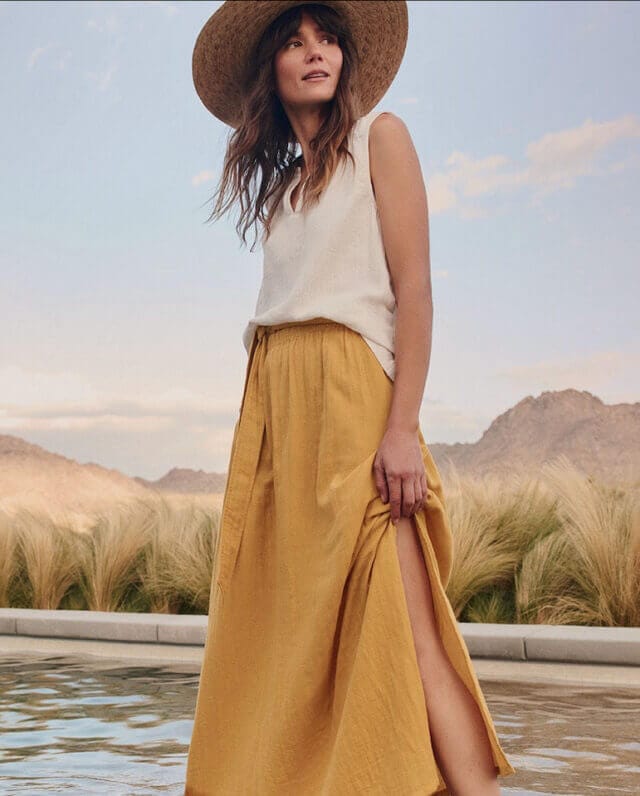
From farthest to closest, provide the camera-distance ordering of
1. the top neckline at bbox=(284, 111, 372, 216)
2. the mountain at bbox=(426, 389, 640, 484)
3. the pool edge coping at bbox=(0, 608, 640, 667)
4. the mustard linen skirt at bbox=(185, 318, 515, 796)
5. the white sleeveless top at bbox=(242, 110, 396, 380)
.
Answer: the mountain at bbox=(426, 389, 640, 484)
the pool edge coping at bbox=(0, 608, 640, 667)
the top neckline at bbox=(284, 111, 372, 216)
the white sleeveless top at bbox=(242, 110, 396, 380)
the mustard linen skirt at bbox=(185, 318, 515, 796)

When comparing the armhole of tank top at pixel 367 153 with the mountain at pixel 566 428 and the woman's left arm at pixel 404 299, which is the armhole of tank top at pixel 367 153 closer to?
the woman's left arm at pixel 404 299

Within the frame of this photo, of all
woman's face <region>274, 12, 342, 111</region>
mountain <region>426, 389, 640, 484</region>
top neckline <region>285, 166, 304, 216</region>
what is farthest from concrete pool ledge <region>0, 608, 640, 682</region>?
mountain <region>426, 389, 640, 484</region>

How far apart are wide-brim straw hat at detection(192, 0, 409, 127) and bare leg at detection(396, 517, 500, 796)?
112 centimetres

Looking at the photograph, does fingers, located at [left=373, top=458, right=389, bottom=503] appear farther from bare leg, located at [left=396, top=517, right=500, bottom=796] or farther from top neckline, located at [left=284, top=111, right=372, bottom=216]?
top neckline, located at [left=284, top=111, right=372, bottom=216]

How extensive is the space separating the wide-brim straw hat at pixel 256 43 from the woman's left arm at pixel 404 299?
0.25 m

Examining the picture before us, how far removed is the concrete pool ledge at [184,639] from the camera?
214 inches

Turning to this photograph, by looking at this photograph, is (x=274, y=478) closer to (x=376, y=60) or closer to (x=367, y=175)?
(x=367, y=175)

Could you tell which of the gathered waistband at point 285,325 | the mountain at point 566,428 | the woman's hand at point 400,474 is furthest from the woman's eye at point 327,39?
the mountain at point 566,428

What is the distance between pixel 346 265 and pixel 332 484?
1.57 feet

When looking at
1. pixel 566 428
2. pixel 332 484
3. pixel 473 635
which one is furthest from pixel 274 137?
pixel 566 428

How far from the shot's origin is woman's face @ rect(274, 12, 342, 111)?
105 inches

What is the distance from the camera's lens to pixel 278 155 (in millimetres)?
2885

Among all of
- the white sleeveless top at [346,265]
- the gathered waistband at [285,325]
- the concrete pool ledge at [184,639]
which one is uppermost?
the white sleeveless top at [346,265]

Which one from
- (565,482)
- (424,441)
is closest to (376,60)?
(424,441)
